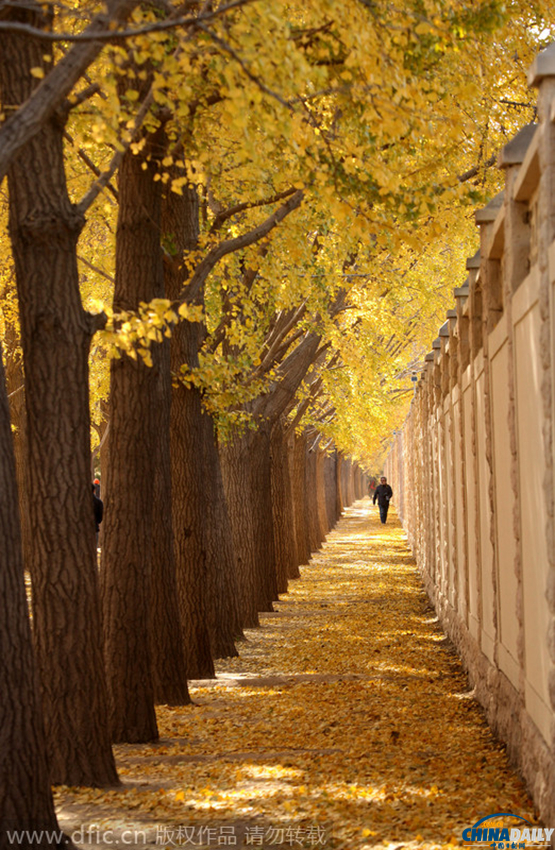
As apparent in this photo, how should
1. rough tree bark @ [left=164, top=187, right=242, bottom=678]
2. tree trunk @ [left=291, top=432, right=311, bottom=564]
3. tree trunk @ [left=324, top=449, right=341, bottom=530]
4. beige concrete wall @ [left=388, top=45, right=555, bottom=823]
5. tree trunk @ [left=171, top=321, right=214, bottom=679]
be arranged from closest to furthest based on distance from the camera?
beige concrete wall @ [left=388, top=45, right=555, bottom=823]
rough tree bark @ [left=164, top=187, right=242, bottom=678]
tree trunk @ [left=171, top=321, right=214, bottom=679]
tree trunk @ [left=291, top=432, right=311, bottom=564]
tree trunk @ [left=324, top=449, right=341, bottom=530]

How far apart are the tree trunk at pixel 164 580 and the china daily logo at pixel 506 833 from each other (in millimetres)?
4499

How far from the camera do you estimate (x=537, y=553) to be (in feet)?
21.1

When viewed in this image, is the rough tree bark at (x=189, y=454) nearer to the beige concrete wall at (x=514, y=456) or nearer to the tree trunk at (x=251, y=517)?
the beige concrete wall at (x=514, y=456)

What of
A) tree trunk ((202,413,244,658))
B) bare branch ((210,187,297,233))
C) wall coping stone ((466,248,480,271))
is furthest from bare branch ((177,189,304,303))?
tree trunk ((202,413,244,658))

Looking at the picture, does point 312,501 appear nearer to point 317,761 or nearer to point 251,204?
point 251,204

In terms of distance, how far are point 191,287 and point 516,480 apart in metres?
4.06

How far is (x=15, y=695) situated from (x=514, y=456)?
3.74 m

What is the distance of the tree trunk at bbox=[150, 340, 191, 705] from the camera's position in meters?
9.87

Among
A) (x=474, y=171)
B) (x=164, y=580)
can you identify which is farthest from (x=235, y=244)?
(x=474, y=171)

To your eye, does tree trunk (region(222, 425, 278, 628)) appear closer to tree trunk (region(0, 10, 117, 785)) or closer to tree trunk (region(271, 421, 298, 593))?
tree trunk (region(271, 421, 298, 593))

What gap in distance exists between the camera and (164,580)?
1020 centimetres

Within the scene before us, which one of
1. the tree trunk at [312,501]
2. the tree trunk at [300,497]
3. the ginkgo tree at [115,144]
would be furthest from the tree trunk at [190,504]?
the tree trunk at [312,501]

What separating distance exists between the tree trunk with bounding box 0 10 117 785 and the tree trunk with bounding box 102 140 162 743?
1.64 meters

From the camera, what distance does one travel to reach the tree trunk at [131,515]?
29.1 feet
